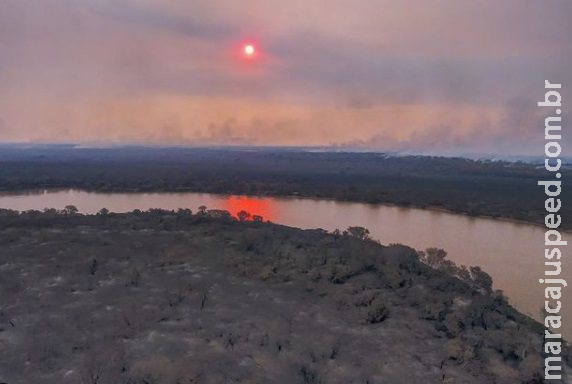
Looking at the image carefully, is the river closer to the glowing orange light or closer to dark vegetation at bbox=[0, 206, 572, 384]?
the glowing orange light

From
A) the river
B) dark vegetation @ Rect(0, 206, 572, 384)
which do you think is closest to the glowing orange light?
the river

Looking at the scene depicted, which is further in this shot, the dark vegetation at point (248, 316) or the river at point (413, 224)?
the river at point (413, 224)

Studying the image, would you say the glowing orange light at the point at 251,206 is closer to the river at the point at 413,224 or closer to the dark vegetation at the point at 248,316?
the river at the point at 413,224

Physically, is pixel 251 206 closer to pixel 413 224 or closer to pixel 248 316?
pixel 413 224

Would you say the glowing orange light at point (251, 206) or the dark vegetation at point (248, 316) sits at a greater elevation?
the glowing orange light at point (251, 206)

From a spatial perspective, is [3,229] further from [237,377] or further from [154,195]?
[154,195]

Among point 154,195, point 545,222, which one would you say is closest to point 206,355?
point 545,222

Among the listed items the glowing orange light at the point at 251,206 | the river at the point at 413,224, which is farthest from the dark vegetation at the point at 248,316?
the glowing orange light at the point at 251,206

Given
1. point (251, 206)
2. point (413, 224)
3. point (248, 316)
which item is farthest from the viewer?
point (251, 206)

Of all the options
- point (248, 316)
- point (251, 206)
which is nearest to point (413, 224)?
point (251, 206)
